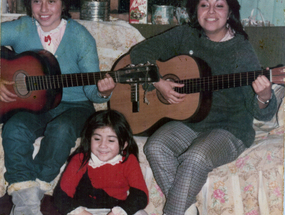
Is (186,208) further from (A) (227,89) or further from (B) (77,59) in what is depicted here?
(B) (77,59)

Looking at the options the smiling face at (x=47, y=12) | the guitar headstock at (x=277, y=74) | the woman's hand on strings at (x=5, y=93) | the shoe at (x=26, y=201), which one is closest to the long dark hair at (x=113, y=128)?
the shoe at (x=26, y=201)

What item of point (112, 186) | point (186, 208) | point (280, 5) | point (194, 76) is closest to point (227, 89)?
point (194, 76)

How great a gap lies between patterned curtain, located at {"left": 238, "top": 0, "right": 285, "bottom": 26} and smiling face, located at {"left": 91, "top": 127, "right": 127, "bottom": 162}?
71 centimetres

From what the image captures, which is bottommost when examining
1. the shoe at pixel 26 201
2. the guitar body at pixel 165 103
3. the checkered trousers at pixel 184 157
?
the shoe at pixel 26 201

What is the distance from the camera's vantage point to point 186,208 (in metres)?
1.11

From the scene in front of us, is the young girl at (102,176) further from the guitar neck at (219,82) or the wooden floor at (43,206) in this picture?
the guitar neck at (219,82)

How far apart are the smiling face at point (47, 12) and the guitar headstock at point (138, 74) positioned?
392 mm

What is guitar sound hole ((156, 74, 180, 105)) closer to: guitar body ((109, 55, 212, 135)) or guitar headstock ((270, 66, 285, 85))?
guitar body ((109, 55, 212, 135))

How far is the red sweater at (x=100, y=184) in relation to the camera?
3.84 feet

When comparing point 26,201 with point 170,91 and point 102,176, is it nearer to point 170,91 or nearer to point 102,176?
point 102,176

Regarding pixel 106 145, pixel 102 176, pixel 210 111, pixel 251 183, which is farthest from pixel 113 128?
pixel 251 183

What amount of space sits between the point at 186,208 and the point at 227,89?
492 millimetres

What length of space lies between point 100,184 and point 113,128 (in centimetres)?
23

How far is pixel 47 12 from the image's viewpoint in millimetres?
1312
